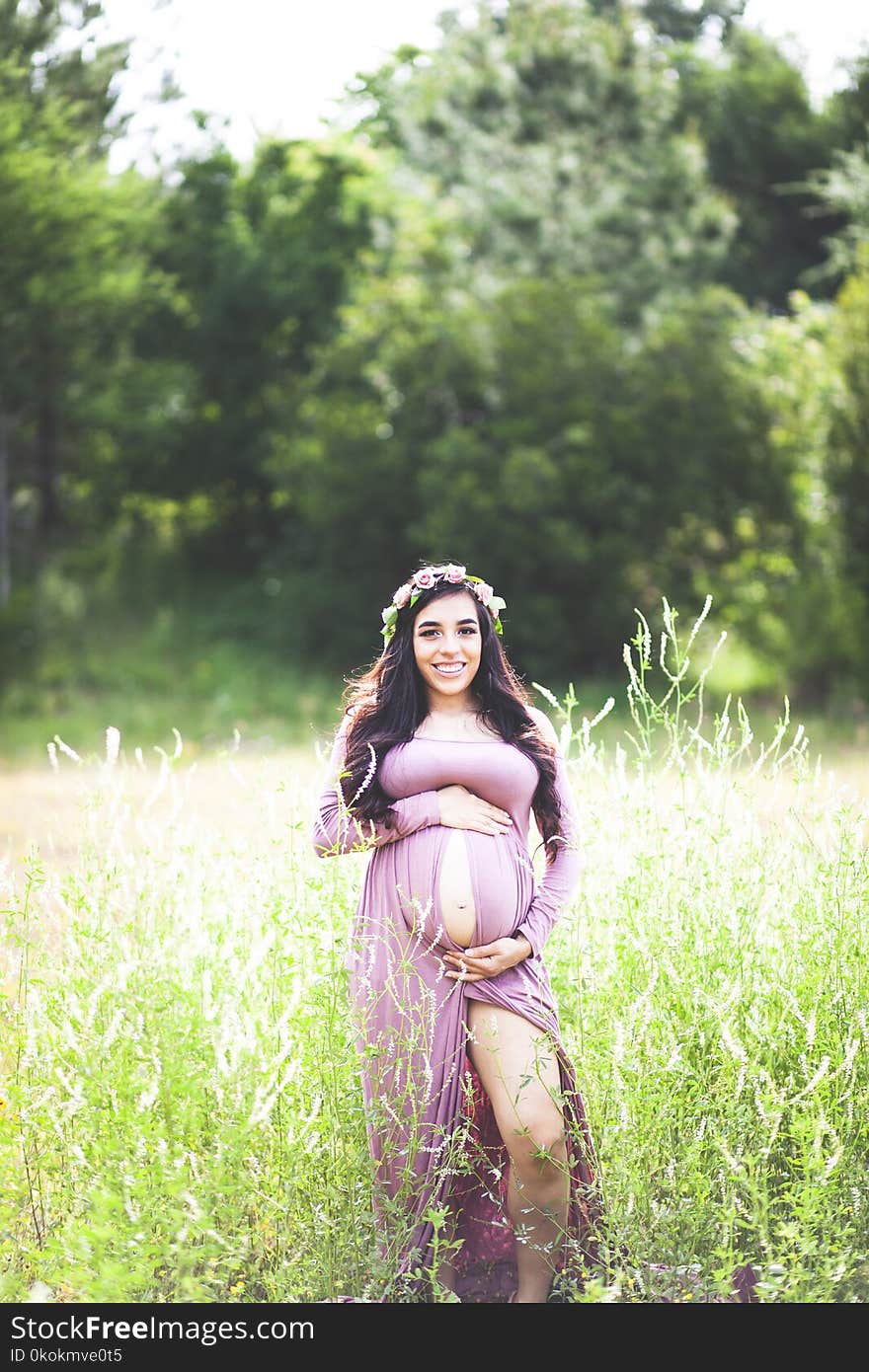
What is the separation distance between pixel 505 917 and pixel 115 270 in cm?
1863

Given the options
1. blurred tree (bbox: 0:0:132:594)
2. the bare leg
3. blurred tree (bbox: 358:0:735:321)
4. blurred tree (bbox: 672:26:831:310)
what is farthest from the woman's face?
blurred tree (bbox: 672:26:831:310)

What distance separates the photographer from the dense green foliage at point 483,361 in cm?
1786

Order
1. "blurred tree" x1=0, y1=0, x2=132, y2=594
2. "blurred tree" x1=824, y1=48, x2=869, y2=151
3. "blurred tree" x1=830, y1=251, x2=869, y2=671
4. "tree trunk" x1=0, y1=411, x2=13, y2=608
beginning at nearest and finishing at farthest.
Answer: "blurred tree" x1=0, y1=0, x2=132, y2=594 < "blurred tree" x1=830, y1=251, x2=869, y2=671 < "blurred tree" x1=824, y1=48, x2=869, y2=151 < "tree trunk" x1=0, y1=411, x2=13, y2=608

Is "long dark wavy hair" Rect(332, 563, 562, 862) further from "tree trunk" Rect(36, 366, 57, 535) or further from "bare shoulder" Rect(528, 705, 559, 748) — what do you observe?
"tree trunk" Rect(36, 366, 57, 535)

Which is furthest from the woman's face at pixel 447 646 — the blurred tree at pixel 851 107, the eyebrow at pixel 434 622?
the blurred tree at pixel 851 107

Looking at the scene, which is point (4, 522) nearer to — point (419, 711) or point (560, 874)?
point (419, 711)

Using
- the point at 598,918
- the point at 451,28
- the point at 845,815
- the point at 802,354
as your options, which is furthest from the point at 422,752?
the point at 451,28

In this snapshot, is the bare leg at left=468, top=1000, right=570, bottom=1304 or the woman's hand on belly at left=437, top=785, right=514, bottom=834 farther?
the woman's hand on belly at left=437, top=785, right=514, bottom=834

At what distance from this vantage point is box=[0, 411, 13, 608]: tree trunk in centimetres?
1994

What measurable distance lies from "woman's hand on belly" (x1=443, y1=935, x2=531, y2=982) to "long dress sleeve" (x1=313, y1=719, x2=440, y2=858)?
32 cm

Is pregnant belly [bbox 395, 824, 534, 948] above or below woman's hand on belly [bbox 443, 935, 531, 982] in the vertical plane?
above

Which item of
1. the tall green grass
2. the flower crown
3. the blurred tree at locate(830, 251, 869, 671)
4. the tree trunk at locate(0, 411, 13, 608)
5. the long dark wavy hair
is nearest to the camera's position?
the tall green grass

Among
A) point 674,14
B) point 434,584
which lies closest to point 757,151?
point 674,14
